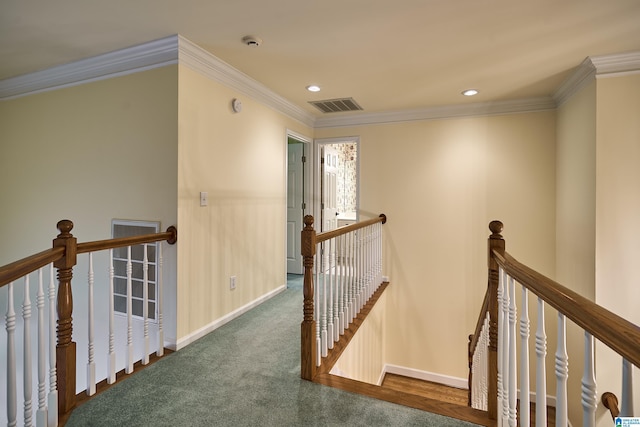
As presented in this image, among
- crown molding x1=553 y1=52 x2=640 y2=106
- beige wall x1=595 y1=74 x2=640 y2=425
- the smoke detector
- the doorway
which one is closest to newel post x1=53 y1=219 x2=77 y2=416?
the smoke detector

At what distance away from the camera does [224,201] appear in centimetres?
305

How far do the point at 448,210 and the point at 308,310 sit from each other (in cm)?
277

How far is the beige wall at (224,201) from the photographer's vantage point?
8.64ft

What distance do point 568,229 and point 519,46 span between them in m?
1.98

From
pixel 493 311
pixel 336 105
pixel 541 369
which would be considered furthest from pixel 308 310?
pixel 336 105

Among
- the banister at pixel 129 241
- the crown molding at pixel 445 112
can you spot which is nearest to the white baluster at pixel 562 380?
the banister at pixel 129 241

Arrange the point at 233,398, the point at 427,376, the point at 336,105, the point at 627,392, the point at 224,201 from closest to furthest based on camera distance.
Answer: the point at 627,392 → the point at 233,398 → the point at 224,201 → the point at 336,105 → the point at 427,376

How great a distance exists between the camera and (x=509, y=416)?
56.3 inches

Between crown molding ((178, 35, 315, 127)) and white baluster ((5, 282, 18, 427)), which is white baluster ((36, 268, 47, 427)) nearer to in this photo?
white baluster ((5, 282, 18, 427))

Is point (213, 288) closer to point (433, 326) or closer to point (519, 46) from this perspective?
point (433, 326)

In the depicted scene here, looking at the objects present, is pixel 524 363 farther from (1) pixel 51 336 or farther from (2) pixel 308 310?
(1) pixel 51 336

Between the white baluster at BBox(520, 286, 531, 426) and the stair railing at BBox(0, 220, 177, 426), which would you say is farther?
the stair railing at BBox(0, 220, 177, 426)

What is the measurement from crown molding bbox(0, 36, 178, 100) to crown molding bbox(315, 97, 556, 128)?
2.56m

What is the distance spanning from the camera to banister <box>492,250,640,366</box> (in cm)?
69
